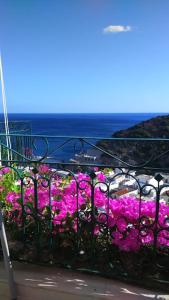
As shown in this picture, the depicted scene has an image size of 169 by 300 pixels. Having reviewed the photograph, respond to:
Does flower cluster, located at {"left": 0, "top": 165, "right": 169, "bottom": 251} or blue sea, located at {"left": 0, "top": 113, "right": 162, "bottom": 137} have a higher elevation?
blue sea, located at {"left": 0, "top": 113, "right": 162, "bottom": 137}

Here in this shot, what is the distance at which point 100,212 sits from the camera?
189 centimetres

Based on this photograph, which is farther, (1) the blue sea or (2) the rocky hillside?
(1) the blue sea

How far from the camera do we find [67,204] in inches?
76.6

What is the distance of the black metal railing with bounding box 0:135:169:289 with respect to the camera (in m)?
1.73

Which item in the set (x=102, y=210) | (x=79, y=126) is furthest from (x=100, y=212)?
(x=79, y=126)

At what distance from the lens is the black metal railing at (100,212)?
1.73 metres

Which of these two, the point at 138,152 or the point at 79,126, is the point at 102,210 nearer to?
the point at 138,152

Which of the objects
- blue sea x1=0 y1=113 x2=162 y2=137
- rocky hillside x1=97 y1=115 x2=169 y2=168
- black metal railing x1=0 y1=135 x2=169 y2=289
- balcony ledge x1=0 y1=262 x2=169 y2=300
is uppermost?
blue sea x1=0 y1=113 x2=162 y2=137

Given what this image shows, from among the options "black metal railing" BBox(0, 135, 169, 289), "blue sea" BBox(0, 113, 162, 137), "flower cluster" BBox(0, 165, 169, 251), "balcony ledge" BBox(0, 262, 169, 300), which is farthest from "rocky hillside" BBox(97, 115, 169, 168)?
"blue sea" BBox(0, 113, 162, 137)

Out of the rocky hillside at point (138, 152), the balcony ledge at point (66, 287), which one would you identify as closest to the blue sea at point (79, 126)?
the rocky hillside at point (138, 152)

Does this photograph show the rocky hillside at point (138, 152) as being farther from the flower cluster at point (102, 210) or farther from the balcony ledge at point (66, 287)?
the balcony ledge at point (66, 287)

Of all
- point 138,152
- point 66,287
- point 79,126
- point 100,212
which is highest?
point 79,126

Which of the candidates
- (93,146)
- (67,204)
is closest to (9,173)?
(67,204)

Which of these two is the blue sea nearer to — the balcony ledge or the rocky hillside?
the rocky hillside
